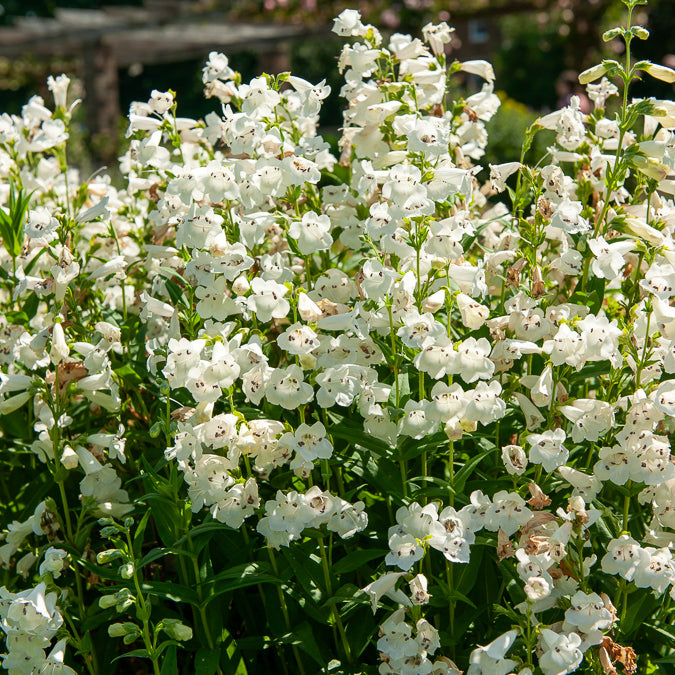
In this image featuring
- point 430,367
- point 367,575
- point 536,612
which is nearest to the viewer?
point 430,367

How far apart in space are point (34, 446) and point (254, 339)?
0.82 m

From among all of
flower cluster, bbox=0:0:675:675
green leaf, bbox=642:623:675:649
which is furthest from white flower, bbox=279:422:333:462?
green leaf, bbox=642:623:675:649

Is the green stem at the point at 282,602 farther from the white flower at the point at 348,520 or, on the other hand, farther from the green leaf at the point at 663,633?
the green leaf at the point at 663,633

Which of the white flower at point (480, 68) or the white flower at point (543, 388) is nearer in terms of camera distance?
the white flower at point (543, 388)

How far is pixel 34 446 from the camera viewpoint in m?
2.41

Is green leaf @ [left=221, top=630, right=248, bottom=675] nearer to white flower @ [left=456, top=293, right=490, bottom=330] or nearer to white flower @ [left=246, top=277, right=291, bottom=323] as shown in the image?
white flower @ [left=246, top=277, right=291, bottom=323]

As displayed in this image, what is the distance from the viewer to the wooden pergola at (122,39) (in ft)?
39.2

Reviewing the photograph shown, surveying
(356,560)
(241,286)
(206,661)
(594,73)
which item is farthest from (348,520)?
(594,73)

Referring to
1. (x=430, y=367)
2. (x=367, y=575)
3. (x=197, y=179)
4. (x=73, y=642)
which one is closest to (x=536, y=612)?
(x=367, y=575)

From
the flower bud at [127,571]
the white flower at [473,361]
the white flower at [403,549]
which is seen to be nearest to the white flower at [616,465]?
the white flower at [473,361]

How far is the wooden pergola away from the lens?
11.9m

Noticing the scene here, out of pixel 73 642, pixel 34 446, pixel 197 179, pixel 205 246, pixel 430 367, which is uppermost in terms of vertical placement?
pixel 197 179

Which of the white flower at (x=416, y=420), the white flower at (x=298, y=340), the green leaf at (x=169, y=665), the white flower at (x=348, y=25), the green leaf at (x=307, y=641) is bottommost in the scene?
the green leaf at (x=307, y=641)

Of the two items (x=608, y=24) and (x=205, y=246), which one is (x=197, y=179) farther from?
(x=608, y=24)
